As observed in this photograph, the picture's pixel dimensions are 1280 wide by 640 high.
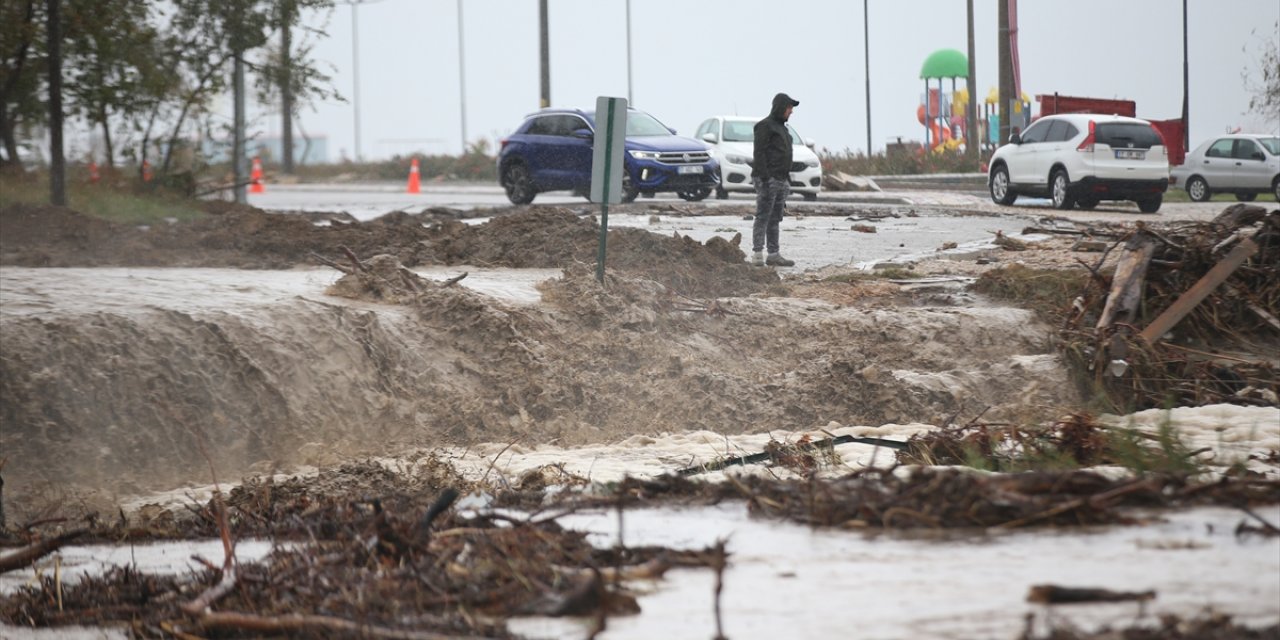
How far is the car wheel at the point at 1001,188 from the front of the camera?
25.1m

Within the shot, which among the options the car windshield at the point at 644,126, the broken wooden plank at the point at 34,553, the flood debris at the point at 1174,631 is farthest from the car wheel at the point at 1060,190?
the flood debris at the point at 1174,631

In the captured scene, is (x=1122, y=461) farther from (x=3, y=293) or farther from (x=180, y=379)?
(x=3, y=293)

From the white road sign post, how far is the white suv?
44.3ft

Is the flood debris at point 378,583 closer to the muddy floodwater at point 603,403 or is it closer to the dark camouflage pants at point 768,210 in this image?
the muddy floodwater at point 603,403

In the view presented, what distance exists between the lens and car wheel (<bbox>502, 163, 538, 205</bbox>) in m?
25.8

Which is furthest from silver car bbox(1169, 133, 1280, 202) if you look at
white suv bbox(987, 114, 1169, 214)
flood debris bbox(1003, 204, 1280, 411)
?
flood debris bbox(1003, 204, 1280, 411)

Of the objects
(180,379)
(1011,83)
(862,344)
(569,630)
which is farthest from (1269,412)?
(1011,83)

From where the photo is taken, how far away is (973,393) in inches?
403

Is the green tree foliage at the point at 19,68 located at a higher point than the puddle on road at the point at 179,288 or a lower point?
higher

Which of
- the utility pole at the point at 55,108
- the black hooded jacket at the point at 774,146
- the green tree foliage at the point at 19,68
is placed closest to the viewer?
the black hooded jacket at the point at 774,146

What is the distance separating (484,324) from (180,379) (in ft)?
8.32

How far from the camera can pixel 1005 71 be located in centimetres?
3152

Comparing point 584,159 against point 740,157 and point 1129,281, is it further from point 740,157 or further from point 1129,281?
point 1129,281

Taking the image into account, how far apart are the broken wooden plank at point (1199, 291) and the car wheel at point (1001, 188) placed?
14.7 metres
